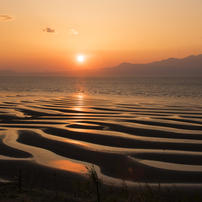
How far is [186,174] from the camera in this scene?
44.5 ft

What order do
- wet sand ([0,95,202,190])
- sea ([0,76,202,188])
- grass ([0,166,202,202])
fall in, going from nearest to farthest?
grass ([0,166,202,202])
wet sand ([0,95,202,190])
sea ([0,76,202,188])

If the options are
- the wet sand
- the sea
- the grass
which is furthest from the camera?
the sea

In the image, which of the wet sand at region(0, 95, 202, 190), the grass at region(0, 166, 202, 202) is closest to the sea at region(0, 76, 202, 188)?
the wet sand at region(0, 95, 202, 190)

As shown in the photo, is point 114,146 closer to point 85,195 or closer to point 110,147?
point 110,147

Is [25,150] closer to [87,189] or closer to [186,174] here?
[87,189]

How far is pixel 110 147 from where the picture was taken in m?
18.7

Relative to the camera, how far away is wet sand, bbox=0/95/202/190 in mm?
14000

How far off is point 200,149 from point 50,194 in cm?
1220

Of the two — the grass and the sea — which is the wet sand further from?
the grass

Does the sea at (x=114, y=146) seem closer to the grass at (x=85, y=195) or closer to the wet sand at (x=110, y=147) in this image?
the wet sand at (x=110, y=147)

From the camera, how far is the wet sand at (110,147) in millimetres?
14000

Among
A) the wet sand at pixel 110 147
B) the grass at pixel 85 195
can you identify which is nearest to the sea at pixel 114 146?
the wet sand at pixel 110 147

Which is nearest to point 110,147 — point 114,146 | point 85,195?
point 114,146

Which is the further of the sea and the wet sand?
the sea
